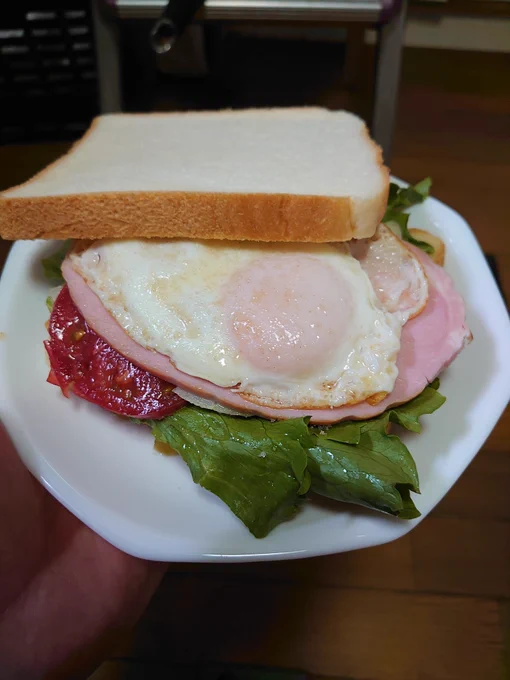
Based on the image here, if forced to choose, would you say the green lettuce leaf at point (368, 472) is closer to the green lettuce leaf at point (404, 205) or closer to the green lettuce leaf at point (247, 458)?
the green lettuce leaf at point (247, 458)

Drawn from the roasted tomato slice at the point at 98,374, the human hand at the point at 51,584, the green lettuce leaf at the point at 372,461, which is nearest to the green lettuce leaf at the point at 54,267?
the roasted tomato slice at the point at 98,374

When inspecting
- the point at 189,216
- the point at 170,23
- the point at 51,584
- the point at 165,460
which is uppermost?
the point at 170,23

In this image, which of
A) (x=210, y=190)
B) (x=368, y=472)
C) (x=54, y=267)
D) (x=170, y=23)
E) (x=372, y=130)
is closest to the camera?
(x=368, y=472)

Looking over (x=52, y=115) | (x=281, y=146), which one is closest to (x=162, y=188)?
(x=281, y=146)

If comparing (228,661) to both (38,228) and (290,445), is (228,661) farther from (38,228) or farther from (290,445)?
(38,228)

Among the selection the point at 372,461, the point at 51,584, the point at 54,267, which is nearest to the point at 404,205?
the point at 372,461

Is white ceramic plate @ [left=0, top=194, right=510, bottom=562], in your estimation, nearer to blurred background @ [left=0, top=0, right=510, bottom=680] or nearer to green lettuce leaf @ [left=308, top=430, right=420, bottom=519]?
green lettuce leaf @ [left=308, top=430, right=420, bottom=519]

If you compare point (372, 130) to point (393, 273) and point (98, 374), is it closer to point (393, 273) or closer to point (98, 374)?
point (393, 273)

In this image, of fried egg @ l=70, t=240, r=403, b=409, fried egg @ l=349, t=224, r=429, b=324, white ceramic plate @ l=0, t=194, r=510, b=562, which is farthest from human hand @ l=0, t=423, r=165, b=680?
fried egg @ l=349, t=224, r=429, b=324
